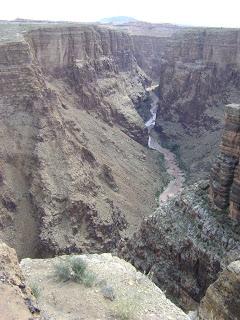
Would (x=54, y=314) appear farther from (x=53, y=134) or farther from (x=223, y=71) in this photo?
(x=223, y=71)

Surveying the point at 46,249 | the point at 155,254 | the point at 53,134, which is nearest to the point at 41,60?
the point at 53,134


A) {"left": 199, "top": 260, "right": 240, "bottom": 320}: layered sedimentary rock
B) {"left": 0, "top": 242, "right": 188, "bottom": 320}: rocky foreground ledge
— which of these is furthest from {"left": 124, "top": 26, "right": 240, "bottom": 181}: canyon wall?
{"left": 199, "top": 260, "right": 240, "bottom": 320}: layered sedimentary rock

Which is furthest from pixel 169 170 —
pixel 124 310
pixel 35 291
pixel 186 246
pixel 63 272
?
pixel 124 310

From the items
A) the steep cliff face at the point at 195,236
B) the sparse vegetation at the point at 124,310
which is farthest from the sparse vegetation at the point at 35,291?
the steep cliff face at the point at 195,236

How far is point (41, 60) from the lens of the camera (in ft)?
179

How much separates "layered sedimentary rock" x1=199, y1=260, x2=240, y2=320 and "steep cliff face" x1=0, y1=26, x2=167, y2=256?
2082 cm

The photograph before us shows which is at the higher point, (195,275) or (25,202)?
(195,275)

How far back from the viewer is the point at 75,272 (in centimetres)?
1529

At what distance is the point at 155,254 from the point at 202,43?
58796 mm

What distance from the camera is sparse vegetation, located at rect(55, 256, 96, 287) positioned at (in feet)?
48.0

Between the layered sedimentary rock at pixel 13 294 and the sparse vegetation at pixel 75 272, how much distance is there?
3.86m

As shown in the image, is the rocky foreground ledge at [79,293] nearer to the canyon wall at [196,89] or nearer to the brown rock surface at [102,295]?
the brown rock surface at [102,295]

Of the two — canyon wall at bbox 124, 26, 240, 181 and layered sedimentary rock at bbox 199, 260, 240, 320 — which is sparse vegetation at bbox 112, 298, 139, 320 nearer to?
layered sedimentary rock at bbox 199, 260, 240, 320

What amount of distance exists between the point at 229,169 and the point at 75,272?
39.0ft
